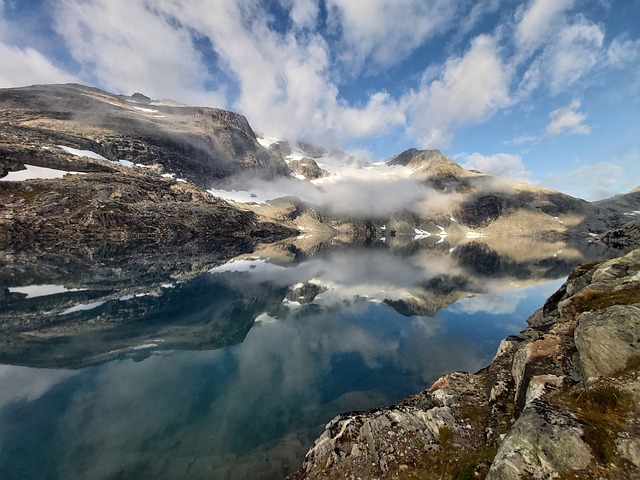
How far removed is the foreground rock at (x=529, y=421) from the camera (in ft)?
26.7

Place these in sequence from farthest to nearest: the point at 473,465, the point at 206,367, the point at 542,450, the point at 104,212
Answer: the point at 104,212
the point at 206,367
the point at 473,465
the point at 542,450

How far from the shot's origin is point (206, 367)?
26344 millimetres

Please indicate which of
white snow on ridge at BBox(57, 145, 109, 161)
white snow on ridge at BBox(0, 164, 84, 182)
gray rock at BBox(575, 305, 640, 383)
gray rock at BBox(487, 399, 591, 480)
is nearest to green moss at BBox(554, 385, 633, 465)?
gray rock at BBox(487, 399, 591, 480)

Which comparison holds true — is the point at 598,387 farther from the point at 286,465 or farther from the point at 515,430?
the point at 286,465

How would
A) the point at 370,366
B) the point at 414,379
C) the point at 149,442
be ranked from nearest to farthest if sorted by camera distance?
the point at 149,442 → the point at 414,379 → the point at 370,366

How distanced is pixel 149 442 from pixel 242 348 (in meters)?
14.4

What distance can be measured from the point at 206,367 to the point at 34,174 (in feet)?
566

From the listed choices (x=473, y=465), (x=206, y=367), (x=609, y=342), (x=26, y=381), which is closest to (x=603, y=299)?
(x=609, y=342)

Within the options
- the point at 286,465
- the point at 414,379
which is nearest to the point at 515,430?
the point at 286,465

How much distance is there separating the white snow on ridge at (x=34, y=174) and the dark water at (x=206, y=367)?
408ft

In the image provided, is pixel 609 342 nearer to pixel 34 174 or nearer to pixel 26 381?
pixel 26 381

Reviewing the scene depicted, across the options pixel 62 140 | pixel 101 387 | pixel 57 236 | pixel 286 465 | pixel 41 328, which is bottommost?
pixel 286 465

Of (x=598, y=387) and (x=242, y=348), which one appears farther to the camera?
(x=242, y=348)

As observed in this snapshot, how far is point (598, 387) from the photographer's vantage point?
10.4 meters
